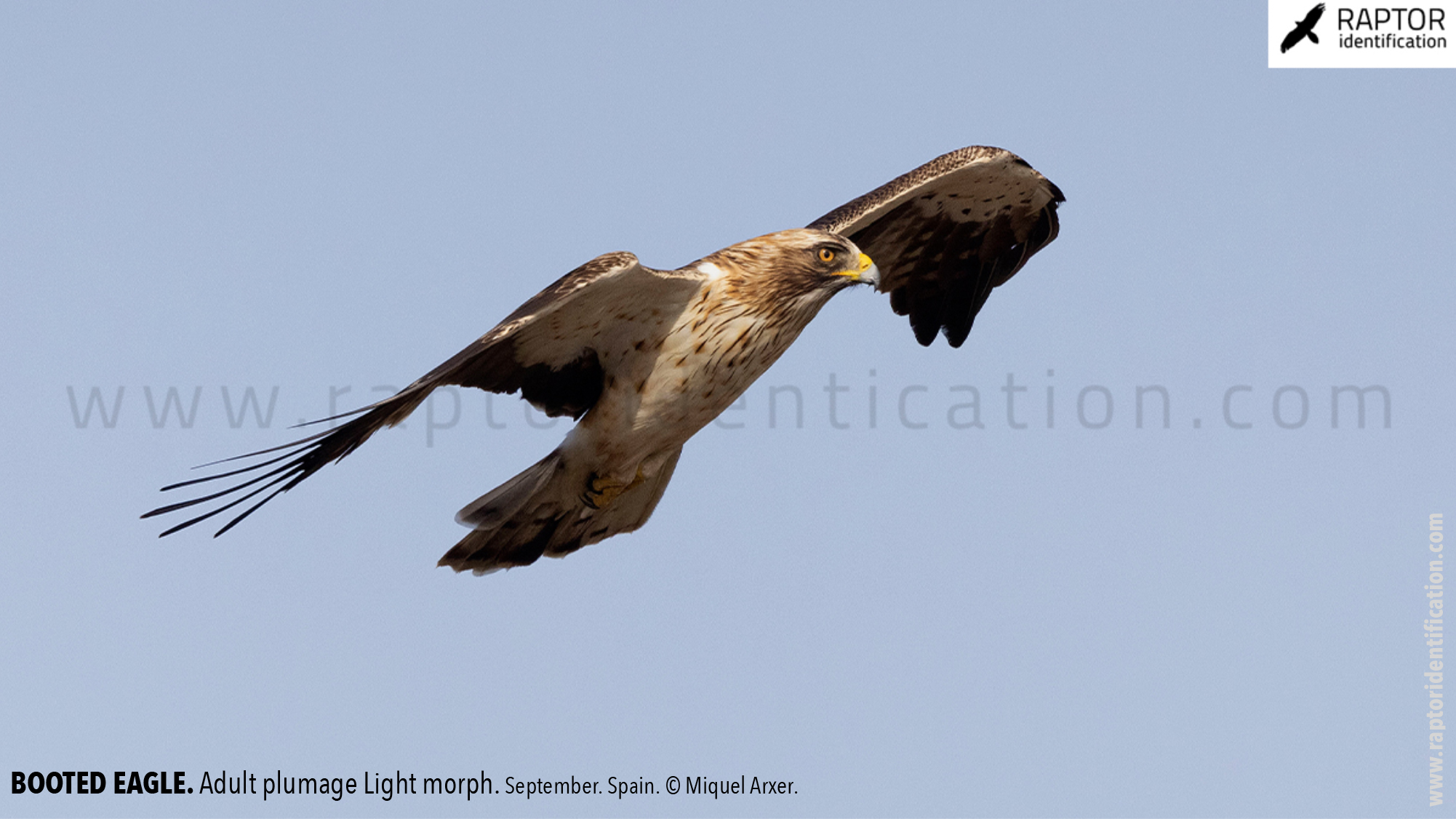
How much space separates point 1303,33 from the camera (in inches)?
492

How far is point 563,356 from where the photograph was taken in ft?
30.8

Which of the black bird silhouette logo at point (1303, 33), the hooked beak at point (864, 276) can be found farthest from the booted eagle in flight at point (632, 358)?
the black bird silhouette logo at point (1303, 33)

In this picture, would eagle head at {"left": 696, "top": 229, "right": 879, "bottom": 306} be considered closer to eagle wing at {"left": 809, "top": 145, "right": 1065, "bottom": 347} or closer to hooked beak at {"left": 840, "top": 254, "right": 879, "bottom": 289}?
hooked beak at {"left": 840, "top": 254, "right": 879, "bottom": 289}

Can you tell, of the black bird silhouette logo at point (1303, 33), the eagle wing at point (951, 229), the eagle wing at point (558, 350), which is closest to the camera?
the eagle wing at point (558, 350)

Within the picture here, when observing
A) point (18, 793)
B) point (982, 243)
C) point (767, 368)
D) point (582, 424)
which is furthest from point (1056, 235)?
point (18, 793)

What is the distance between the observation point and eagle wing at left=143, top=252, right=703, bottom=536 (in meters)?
7.91

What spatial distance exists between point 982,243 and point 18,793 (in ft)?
25.1

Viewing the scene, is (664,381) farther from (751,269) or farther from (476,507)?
(476,507)

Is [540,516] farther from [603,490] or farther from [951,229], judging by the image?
[951,229]

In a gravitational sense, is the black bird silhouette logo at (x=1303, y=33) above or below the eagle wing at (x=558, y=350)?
above

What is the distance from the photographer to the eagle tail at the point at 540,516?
9.78 m

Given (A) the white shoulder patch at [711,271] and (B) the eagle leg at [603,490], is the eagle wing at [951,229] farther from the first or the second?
(B) the eagle leg at [603,490]

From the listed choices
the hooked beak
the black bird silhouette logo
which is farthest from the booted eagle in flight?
the black bird silhouette logo

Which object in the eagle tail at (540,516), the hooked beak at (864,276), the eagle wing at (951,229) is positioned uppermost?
the eagle wing at (951,229)
